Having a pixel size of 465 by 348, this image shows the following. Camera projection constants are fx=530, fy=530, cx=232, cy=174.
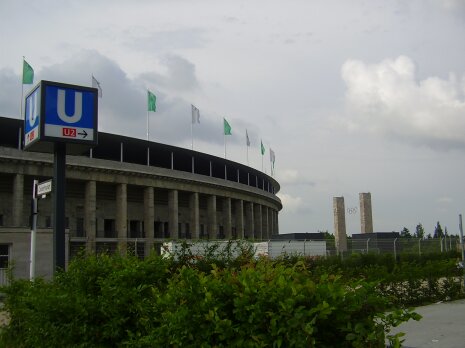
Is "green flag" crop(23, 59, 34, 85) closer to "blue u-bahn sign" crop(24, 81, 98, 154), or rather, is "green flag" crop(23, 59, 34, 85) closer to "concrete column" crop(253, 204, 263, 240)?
"blue u-bahn sign" crop(24, 81, 98, 154)

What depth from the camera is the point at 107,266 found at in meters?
7.42

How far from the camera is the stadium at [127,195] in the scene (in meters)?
49.0

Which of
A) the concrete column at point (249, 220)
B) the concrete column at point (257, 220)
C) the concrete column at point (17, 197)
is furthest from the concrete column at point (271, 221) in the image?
the concrete column at point (17, 197)

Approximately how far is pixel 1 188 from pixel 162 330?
5038 centimetres

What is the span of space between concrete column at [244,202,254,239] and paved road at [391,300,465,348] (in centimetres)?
6438

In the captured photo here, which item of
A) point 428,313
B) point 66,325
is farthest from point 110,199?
point 66,325

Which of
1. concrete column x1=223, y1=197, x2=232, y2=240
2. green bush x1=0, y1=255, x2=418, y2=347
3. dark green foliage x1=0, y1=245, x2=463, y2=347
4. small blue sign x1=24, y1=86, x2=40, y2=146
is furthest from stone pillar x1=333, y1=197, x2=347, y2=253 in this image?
green bush x1=0, y1=255, x2=418, y2=347

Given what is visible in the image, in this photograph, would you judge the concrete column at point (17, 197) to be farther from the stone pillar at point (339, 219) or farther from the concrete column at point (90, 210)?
the stone pillar at point (339, 219)

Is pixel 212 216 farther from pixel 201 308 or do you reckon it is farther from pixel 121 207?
pixel 201 308

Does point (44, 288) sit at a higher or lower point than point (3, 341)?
higher

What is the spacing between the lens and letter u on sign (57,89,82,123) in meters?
11.0

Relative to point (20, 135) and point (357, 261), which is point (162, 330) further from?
point (20, 135)

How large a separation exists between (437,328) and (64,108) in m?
8.78

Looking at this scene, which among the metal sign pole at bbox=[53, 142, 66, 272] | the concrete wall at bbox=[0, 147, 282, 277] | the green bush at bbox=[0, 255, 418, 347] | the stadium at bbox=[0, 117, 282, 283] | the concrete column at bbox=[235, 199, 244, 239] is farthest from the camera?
the concrete column at bbox=[235, 199, 244, 239]
